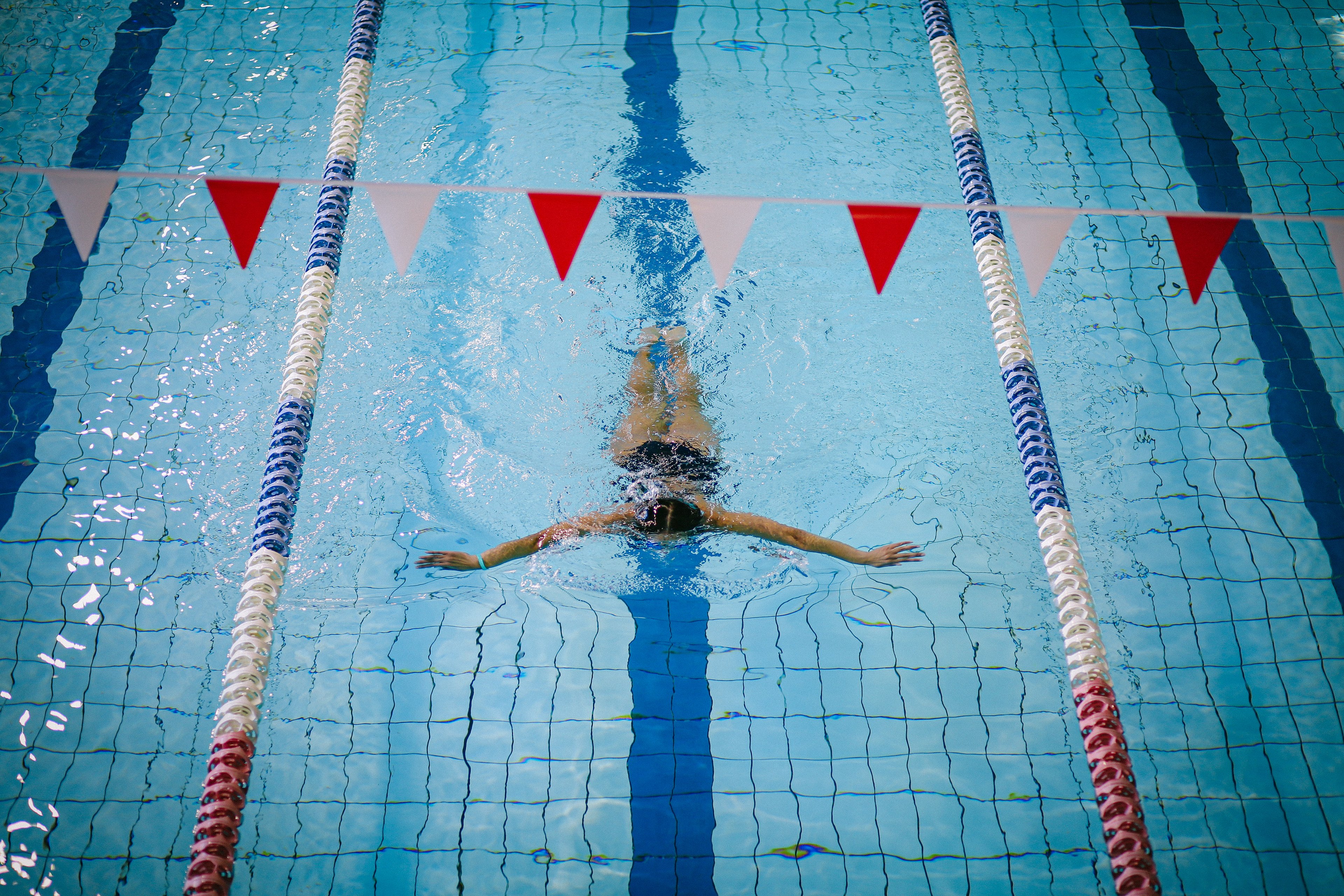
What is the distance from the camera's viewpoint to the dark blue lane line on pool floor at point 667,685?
2863mm

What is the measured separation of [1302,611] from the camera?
334 centimetres

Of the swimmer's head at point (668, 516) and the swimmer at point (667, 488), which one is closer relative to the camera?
the swimmer's head at point (668, 516)

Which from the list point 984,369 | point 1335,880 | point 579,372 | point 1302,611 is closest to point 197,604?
point 579,372

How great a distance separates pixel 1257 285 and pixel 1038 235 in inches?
97.0

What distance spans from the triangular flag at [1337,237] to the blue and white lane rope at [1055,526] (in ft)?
2.73

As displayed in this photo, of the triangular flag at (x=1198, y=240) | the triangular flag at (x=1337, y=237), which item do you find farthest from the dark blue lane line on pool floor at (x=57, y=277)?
the triangular flag at (x=1337, y=237)

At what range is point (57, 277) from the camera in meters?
4.33

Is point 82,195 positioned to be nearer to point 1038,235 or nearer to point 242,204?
point 242,204

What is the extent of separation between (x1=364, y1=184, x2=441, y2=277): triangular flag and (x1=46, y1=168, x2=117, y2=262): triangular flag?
687mm

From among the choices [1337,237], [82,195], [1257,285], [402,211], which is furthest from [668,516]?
[1257,285]

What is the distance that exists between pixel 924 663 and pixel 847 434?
1.11 m

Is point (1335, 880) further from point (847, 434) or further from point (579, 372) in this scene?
point (579, 372)

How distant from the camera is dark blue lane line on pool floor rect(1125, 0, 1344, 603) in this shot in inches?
146

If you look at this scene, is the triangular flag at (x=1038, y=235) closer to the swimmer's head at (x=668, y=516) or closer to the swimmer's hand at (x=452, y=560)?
the swimmer's head at (x=668, y=516)
